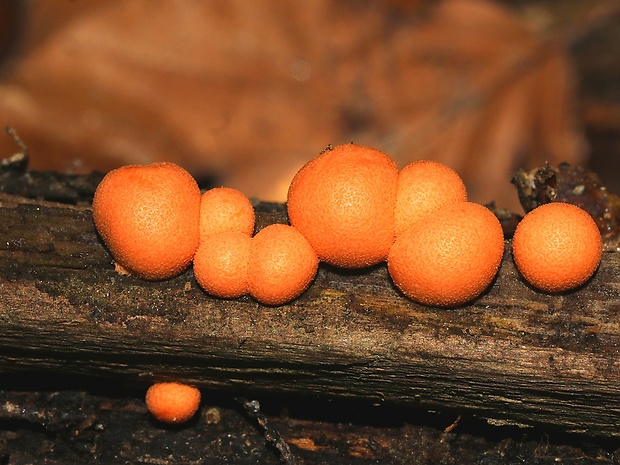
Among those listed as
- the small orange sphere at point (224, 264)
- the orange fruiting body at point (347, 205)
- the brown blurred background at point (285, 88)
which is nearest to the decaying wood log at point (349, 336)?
the small orange sphere at point (224, 264)

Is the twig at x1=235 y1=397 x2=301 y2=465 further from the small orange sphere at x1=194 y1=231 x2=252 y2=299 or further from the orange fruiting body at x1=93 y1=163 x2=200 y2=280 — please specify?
the orange fruiting body at x1=93 y1=163 x2=200 y2=280

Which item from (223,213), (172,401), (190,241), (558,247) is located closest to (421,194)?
(558,247)

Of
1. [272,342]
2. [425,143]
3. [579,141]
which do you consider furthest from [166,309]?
[579,141]

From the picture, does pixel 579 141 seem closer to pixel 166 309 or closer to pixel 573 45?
pixel 573 45

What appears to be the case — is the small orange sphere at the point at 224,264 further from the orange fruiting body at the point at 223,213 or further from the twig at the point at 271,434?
the twig at the point at 271,434

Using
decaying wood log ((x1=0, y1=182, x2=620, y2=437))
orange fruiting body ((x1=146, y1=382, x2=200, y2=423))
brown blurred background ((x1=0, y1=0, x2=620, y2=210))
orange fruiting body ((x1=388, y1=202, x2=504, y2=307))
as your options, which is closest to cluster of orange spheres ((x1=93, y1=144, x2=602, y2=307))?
orange fruiting body ((x1=388, y1=202, x2=504, y2=307))
